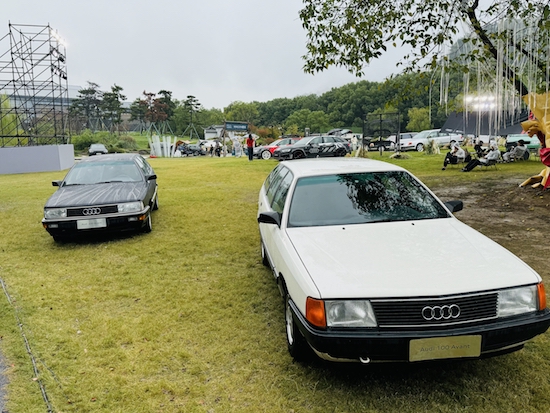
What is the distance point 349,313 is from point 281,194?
198 cm

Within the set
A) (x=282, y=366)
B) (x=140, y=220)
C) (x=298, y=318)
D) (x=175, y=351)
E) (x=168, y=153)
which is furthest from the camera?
(x=168, y=153)

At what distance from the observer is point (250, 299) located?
4230 mm

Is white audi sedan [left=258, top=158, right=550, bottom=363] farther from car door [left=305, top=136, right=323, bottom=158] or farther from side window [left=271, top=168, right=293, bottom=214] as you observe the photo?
car door [left=305, top=136, right=323, bottom=158]

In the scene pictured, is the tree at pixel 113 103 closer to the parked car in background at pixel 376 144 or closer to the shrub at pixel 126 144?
the shrub at pixel 126 144

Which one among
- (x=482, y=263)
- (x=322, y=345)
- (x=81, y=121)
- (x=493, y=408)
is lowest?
(x=493, y=408)

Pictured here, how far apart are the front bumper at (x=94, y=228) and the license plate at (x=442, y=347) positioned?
484 cm

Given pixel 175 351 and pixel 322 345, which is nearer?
pixel 322 345

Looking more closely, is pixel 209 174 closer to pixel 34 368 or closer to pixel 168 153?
pixel 34 368

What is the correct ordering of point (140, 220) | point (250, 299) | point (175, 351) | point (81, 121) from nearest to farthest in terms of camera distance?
point (175, 351)
point (250, 299)
point (140, 220)
point (81, 121)

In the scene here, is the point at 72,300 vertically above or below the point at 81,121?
below

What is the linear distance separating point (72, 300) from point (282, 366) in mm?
2533

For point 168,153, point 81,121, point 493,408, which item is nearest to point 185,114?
point 81,121

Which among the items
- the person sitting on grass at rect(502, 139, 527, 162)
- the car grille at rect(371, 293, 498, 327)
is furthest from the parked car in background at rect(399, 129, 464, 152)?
the car grille at rect(371, 293, 498, 327)

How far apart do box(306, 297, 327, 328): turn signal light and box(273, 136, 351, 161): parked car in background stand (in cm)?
1827
